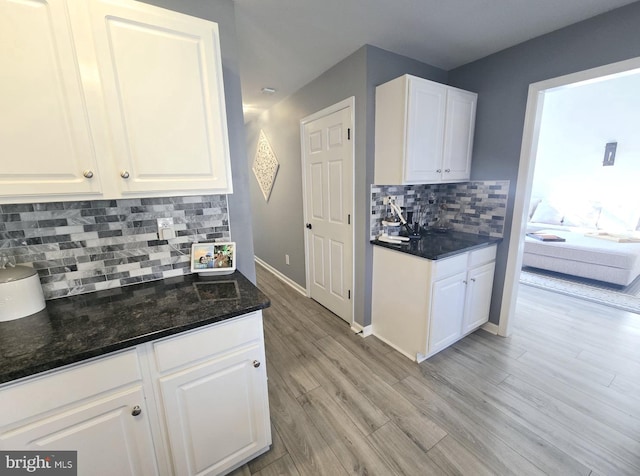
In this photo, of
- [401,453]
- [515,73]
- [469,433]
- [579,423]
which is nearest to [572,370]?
[579,423]

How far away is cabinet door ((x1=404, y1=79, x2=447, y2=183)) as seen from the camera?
195cm

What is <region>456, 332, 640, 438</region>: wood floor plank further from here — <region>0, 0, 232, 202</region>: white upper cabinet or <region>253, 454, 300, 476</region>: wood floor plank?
<region>0, 0, 232, 202</region>: white upper cabinet

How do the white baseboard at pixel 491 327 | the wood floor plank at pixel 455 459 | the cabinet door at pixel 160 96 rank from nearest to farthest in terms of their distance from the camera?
the cabinet door at pixel 160 96
the wood floor plank at pixel 455 459
the white baseboard at pixel 491 327

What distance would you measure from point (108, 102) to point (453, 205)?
276 centimetres

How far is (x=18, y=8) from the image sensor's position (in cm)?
87

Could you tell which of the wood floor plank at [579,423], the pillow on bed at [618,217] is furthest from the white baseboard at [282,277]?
the pillow on bed at [618,217]

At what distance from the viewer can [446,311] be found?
6.77 ft

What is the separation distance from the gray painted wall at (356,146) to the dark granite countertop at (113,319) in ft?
4.36

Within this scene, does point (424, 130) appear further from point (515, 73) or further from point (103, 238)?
point (103, 238)

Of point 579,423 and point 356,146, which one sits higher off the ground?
point 356,146

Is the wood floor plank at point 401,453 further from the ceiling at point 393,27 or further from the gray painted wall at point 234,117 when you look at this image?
the ceiling at point 393,27

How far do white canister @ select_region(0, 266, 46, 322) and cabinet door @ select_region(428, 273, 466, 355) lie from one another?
7.19 ft

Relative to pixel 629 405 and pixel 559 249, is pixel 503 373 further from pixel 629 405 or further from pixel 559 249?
pixel 559 249

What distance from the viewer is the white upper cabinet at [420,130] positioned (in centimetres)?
195
